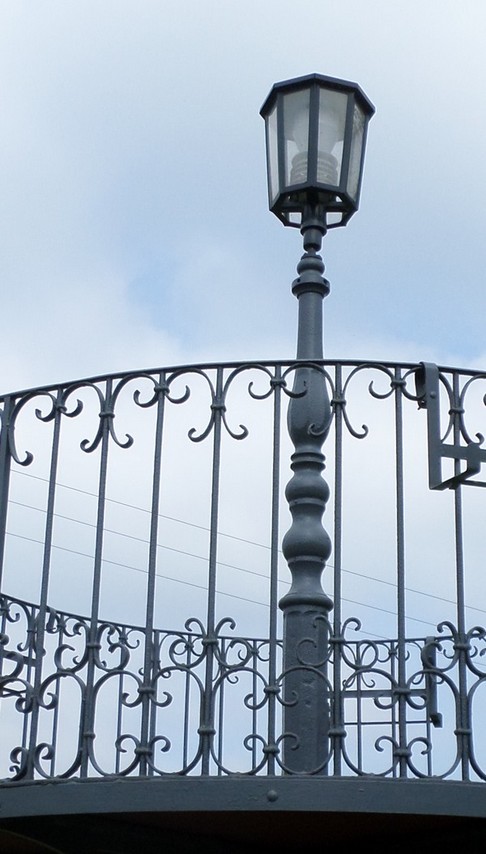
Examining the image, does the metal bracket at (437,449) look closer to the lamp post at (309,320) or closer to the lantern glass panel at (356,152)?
the lamp post at (309,320)

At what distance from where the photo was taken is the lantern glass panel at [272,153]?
264 inches

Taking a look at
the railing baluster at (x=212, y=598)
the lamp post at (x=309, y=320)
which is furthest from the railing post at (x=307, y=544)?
the railing baluster at (x=212, y=598)

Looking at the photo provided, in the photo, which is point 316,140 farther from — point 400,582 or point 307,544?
point 400,582

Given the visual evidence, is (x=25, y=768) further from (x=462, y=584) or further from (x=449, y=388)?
(x=449, y=388)

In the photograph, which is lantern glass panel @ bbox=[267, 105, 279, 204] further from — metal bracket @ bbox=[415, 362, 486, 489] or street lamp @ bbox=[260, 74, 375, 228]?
metal bracket @ bbox=[415, 362, 486, 489]

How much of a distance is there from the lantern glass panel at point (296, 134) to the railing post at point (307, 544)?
0.78 ft

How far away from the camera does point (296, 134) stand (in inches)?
260

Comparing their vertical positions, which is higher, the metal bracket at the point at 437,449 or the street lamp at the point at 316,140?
the street lamp at the point at 316,140

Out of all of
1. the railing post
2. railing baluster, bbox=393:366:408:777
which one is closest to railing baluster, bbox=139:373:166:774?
the railing post

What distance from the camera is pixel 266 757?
5516mm

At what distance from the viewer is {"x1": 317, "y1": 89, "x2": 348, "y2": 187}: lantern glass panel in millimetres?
6551

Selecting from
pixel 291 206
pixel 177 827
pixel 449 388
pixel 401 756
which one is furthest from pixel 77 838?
pixel 291 206

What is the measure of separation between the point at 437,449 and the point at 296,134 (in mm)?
1634

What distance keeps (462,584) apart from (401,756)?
0.73 meters
